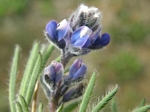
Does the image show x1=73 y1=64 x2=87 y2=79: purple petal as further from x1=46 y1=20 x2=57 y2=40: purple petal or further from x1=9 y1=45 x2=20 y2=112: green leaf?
x1=9 y1=45 x2=20 y2=112: green leaf

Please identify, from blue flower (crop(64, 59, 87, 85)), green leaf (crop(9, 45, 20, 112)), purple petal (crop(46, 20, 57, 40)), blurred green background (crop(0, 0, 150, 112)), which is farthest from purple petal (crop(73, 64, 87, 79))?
blurred green background (crop(0, 0, 150, 112))

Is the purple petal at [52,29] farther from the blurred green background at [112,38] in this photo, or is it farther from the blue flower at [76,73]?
the blurred green background at [112,38]

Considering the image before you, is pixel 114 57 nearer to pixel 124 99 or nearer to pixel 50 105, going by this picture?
pixel 124 99

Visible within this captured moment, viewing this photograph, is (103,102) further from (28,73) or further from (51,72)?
(28,73)

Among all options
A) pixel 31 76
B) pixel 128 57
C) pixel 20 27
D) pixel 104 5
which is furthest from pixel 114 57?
pixel 31 76

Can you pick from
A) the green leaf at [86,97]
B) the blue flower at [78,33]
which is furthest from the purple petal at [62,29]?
the green leaf at [86,97]
